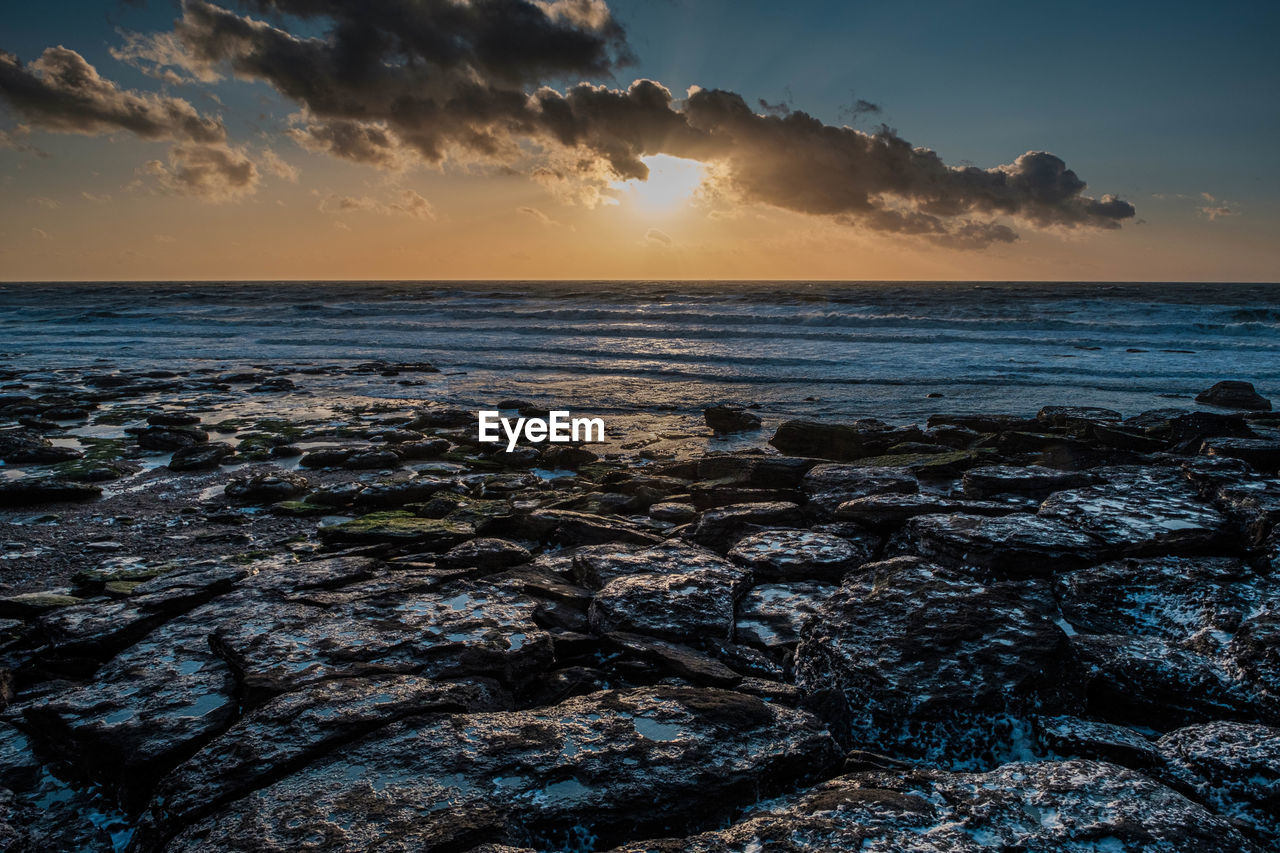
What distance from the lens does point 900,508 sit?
508 cm

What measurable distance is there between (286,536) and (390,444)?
132 inches

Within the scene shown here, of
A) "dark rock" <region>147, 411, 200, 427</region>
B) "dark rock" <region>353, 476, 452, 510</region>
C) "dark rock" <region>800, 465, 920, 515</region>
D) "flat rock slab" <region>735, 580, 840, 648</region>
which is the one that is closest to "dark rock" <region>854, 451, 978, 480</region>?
"dark rock" <region>800, 465, 920, 515</region>

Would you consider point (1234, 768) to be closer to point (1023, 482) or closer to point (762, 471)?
point (1023, 482)

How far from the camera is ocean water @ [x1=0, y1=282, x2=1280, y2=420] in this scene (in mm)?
13844

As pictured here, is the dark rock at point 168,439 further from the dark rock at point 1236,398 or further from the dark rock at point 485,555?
the dark rock at point 1236,398

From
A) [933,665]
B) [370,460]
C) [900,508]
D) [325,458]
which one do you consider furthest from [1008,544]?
[325,458]

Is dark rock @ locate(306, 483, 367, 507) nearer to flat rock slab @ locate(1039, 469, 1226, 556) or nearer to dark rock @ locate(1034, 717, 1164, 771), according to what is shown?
dark rock @ locate(1034, 717, 1164, 771)

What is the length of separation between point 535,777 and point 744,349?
63.9 feet

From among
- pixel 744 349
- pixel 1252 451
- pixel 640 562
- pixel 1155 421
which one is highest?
pixel 744 349

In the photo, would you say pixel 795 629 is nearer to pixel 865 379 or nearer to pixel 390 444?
pixel 390 444

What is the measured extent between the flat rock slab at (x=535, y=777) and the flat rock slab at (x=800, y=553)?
62.5 inches

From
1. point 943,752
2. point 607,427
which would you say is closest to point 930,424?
point 607,427

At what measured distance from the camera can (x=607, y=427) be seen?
1074cm

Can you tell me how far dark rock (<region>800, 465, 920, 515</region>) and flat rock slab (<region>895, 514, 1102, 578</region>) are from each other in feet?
Result: 3.74
